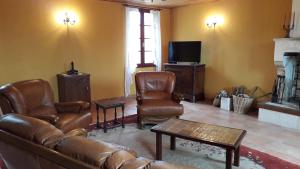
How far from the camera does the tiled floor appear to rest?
128 inches

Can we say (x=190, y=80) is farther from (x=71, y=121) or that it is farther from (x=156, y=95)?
(x=71, y=121)

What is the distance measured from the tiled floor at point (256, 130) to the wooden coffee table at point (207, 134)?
822 mm

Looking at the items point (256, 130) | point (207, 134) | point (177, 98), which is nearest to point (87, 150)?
point (207, 134)

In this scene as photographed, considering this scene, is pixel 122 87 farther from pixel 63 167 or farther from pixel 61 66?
pixel 63 167

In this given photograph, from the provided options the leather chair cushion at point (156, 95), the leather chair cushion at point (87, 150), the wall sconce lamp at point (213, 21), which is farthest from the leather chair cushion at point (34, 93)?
the wall sconce lamp at point (213, 21)

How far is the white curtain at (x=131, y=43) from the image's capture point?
19.9 feet

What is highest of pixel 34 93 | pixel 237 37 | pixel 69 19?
pixel 69 19

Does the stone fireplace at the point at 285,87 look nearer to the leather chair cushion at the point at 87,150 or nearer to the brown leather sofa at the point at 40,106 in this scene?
the brown leather sofa at the point at 40,106

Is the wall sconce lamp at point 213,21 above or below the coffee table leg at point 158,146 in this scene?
above

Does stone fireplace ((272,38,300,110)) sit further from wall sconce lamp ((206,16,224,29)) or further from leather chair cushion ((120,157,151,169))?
leather chair cushion ((120,157,151,169))

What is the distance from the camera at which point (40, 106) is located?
346cm

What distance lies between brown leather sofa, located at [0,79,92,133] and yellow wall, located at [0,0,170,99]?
1525mm

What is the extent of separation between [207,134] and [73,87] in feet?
10.5

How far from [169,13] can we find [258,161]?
5090 mm
